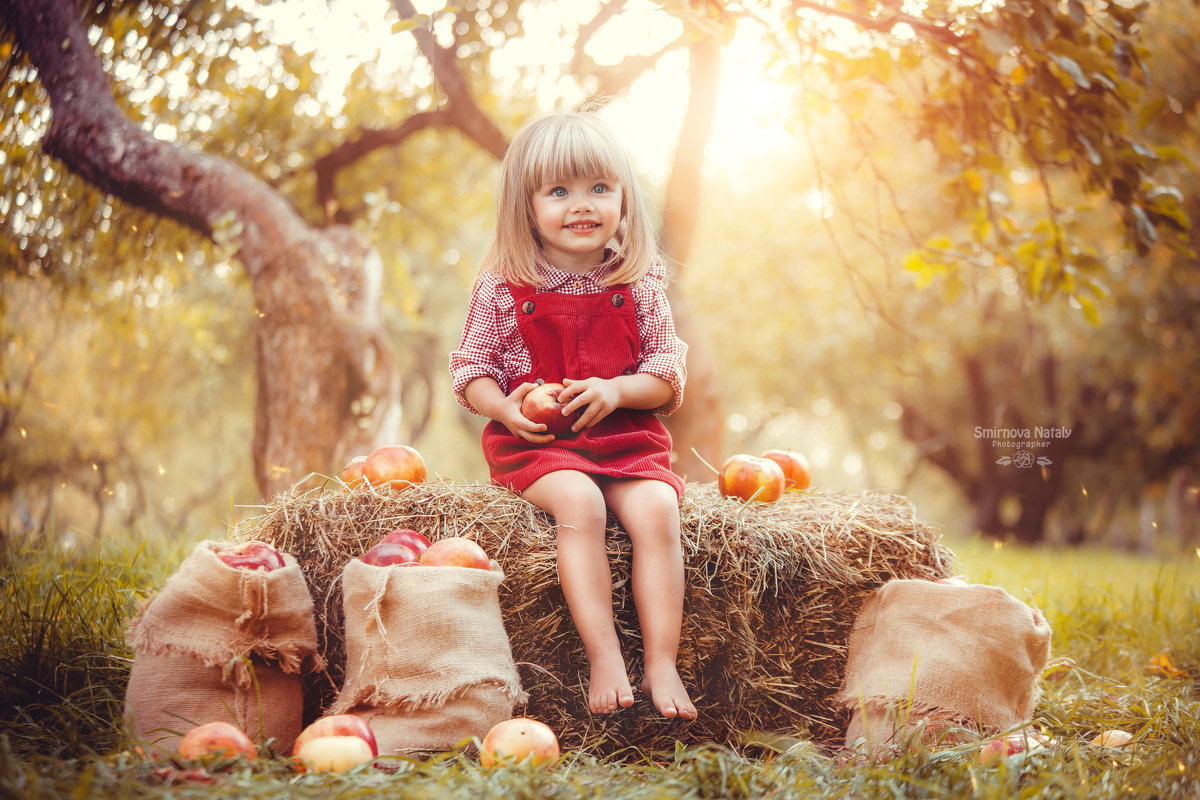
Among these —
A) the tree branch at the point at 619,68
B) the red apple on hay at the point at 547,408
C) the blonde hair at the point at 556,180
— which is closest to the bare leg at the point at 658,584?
the red apple on hay at the point at 547,408

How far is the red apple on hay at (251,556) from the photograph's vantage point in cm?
228

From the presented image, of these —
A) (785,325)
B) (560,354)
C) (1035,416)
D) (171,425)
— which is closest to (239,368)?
(171,425)

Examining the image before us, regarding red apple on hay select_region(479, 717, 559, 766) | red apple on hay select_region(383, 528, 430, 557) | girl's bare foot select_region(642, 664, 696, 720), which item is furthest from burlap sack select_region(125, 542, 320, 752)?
girl's bare foot select_region(642, 664, 696, 720)

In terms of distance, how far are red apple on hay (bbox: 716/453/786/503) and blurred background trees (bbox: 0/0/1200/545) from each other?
101cm

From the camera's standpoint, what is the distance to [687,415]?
6043mm

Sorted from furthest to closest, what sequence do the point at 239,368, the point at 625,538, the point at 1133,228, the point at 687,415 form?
the point at 239,368, the point at 687,415, the point at 1133,228, the point at 625,538

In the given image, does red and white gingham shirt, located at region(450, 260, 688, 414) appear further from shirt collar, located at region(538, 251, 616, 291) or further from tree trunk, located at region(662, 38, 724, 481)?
tree trunk, located at region(662, 38, 724, 481)

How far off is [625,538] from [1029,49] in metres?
2.51

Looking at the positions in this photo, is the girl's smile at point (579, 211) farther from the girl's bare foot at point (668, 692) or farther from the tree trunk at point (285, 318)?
the tree trunk at point (285, 318)

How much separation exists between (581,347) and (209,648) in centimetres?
150

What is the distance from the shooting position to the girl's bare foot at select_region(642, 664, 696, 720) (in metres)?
2.33

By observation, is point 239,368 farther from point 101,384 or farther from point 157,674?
point 157,674

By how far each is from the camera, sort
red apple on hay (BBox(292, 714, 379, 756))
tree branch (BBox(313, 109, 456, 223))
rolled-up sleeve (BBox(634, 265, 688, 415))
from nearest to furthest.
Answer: red apple on hay (BBox(292, 714, 379, 756))
rolled-up sleeve (BBox(634, 265, 688, 415))
tree branch (BBox(313, 109, 456, 223))

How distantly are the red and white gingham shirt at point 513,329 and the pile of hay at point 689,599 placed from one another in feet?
1.54
